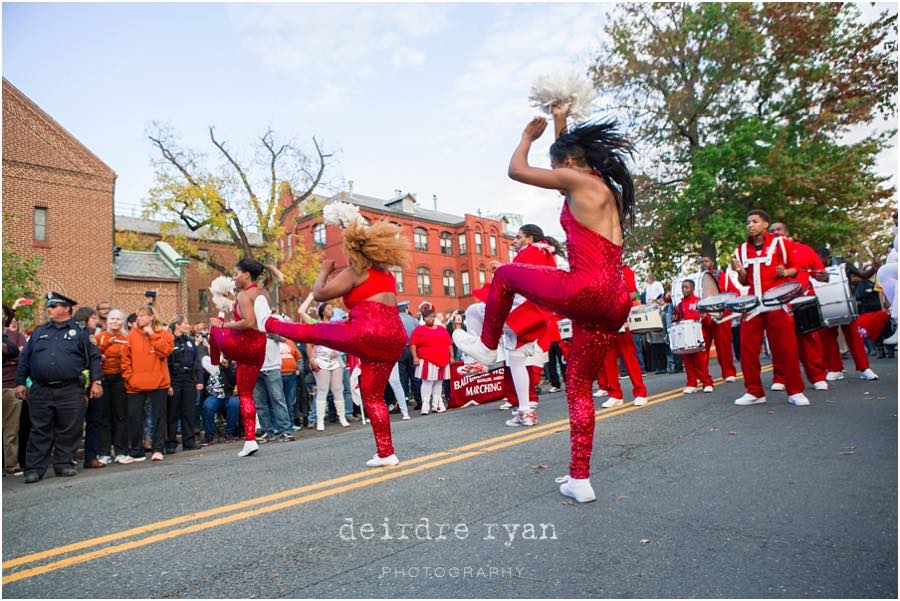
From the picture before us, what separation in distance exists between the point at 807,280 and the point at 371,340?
18.9 ft

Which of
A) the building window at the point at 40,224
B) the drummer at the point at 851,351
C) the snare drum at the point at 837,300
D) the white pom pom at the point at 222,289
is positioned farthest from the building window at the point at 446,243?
the white pom pom at the point at 222,289

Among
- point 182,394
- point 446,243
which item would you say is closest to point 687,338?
point 182,394

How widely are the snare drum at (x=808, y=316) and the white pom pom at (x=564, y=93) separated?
607 centimetres

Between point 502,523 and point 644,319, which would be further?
point 644,319

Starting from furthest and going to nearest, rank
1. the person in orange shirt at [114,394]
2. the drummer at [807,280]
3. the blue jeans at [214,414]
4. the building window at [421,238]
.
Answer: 1. the building window at [421,238]
2. the blue jeans at [214,414]
3. the person in orange shirt at [114,394]
4. the drummer at [807,280]

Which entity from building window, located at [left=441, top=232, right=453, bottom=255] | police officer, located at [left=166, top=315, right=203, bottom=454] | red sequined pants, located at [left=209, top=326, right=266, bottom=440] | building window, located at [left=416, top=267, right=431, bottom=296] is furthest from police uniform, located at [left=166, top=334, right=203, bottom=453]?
building window, located at [left=441, top=232, right=453, bottom=255]

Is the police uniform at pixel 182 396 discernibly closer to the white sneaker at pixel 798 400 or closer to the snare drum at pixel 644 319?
the snare drum at pixel 644 319

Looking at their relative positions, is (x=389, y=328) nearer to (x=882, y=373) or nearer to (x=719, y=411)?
Answer: (x=719, y=411)

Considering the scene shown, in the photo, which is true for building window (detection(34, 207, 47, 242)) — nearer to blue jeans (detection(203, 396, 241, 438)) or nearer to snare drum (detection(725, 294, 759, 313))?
blue jeans (detection(203, 396, 241, 438))

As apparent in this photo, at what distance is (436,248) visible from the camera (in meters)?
54.8

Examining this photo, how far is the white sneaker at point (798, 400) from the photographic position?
23.9 feet

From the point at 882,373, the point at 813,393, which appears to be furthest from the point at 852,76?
the point at 813,393

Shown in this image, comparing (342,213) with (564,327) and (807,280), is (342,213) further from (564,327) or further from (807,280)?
(807,280)

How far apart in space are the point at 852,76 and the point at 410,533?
2551 centimetres
